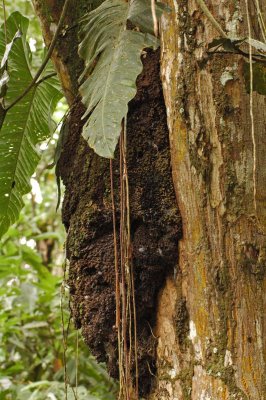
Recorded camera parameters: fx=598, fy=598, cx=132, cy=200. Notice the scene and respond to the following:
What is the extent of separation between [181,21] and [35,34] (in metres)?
3.31

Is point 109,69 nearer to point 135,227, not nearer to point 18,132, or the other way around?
point 135,227

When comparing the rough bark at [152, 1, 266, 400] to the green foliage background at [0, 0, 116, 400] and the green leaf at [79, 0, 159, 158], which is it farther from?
the green foliage background at [0, 0, 116, 400]

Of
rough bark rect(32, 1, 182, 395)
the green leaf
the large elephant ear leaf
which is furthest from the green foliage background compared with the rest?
the green leaf

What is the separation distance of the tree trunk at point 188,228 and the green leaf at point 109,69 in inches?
4.7

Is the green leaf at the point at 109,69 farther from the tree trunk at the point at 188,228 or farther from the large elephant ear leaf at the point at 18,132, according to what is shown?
the large elephant ear leaf at the point at 18,132

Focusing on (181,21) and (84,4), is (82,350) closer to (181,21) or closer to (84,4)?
(84,4)

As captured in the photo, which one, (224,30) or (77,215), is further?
(77,215)

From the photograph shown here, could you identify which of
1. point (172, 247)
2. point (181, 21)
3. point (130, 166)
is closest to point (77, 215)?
point (130, 166)

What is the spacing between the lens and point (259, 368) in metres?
1.28

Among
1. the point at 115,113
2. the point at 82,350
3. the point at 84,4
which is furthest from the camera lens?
the point at 82,350

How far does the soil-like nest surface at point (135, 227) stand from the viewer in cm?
147

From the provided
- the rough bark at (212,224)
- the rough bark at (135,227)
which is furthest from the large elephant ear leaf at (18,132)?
the rough bark at (212,224)

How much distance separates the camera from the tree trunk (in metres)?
1.31

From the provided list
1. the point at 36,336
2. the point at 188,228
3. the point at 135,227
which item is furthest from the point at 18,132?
the point at 36,336
